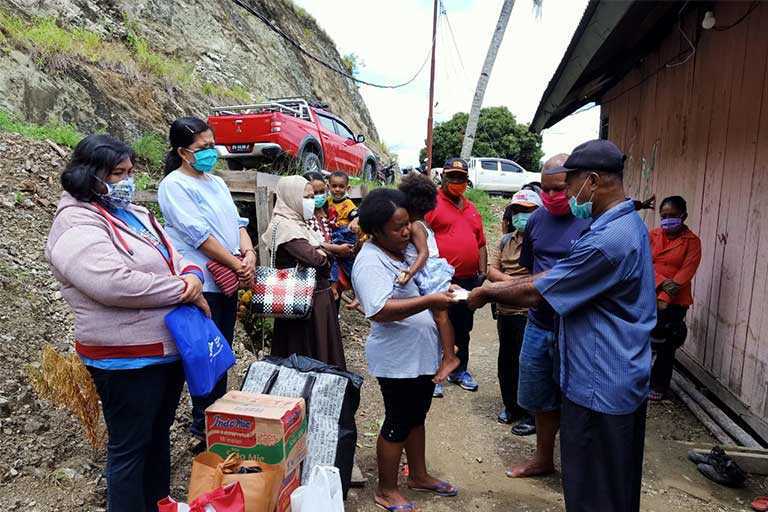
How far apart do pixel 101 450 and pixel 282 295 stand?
4.25ft

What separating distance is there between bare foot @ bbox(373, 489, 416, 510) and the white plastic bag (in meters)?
0.79

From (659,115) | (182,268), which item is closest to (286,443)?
(182,268)

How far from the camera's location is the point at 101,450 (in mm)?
2750

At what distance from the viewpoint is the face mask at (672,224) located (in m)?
3.99

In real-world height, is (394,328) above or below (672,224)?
below


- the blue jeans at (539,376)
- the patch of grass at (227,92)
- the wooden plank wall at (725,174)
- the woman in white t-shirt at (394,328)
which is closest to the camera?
the woman in white t-shirt at (394,328)

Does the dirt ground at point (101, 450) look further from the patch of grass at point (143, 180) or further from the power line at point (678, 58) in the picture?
the power line at point (678, 58)

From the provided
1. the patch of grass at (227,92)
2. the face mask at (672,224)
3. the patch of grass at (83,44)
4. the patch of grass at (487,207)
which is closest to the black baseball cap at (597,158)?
the face mask at (672,224)

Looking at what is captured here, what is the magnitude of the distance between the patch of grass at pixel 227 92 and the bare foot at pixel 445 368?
11.7m

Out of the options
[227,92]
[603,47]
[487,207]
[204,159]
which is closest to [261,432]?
[204,159]

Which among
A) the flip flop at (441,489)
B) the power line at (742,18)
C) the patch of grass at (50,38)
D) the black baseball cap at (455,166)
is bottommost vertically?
the flip flop at (441,489)

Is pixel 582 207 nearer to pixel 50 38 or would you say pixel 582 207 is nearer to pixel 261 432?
pixel 261 432

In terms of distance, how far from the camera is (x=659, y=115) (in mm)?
5461

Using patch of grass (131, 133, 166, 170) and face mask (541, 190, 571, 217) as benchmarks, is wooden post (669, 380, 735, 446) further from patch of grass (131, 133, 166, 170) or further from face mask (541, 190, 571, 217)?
patch of grass (131, 133, 166, 170)
